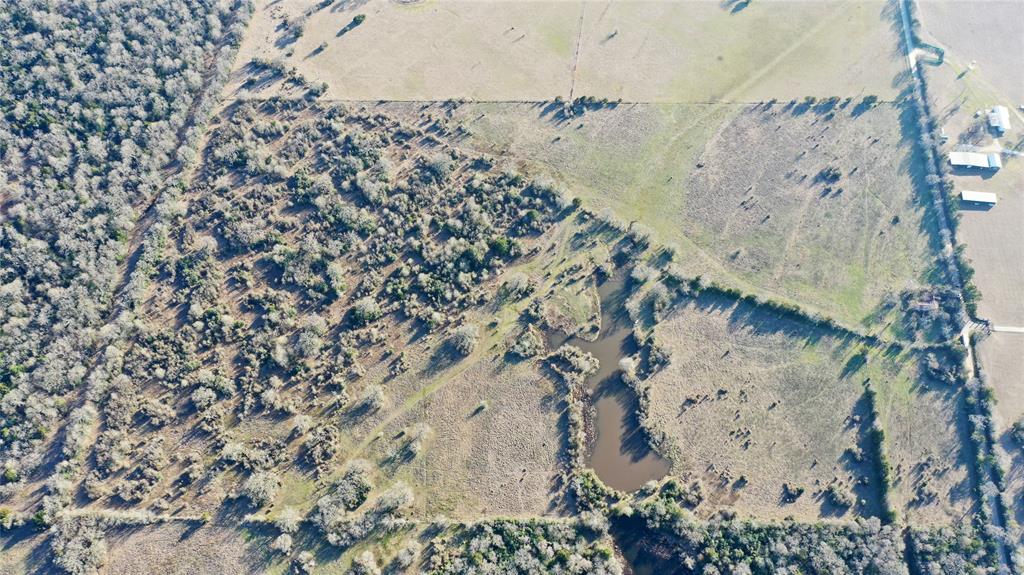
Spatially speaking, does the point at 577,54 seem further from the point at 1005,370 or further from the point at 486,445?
the point at 1005,370

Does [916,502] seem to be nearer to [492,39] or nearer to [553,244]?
[553,244]

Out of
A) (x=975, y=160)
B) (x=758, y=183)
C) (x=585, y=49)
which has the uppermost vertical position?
(x=585, y=49)

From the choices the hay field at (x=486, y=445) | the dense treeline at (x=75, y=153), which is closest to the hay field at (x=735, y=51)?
the hay field at (x=486, y=445)

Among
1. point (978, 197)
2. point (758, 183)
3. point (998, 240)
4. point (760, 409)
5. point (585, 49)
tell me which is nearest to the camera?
point (760, 409)

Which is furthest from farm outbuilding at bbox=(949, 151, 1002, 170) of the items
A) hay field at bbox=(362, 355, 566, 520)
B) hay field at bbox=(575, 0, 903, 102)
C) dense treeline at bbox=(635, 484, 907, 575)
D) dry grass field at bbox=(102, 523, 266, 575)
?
dry grass field at bbox=(102, 523, 266, 575)

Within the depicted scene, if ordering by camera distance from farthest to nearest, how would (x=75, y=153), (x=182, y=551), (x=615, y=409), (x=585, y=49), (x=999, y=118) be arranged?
(x=585, y=49) < (x=999, y=118) < (x=75, y=153) < (x=615, y=409) < (x=182, y=551)

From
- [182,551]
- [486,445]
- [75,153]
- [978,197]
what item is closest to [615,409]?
[486,445]

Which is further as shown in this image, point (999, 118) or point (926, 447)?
point (999, 118)

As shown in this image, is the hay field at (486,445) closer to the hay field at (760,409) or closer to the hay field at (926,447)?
the hay field at (760,409)
